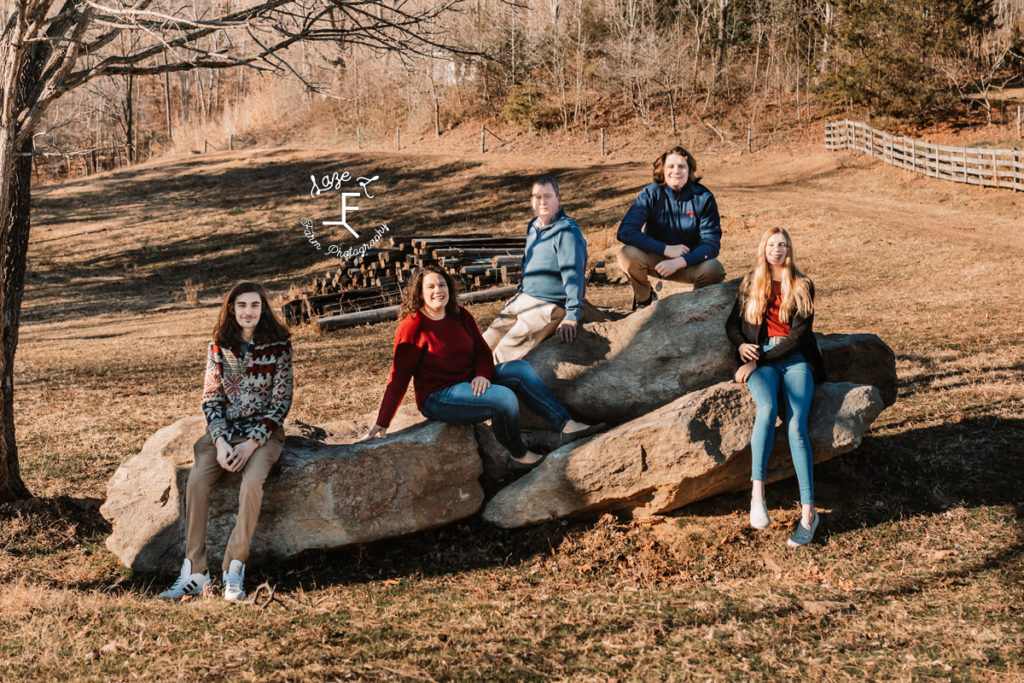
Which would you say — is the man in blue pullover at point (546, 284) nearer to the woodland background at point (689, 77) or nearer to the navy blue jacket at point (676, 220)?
the navy blue jacket at point (676, 220)

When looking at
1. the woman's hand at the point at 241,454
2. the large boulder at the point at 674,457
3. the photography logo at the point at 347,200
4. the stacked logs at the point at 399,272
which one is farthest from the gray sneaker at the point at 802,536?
the photography logo at the point at 347,200

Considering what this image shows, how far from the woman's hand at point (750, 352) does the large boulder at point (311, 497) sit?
6.94 feet

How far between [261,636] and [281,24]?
454cm

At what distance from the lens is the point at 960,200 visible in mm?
24859

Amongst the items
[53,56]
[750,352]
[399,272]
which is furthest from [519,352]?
[399,272]

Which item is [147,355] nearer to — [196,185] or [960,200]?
[960,200]

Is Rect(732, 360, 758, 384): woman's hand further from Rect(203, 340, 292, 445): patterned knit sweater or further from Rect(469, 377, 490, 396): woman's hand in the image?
Rect(203, 340, 292, 445): patterned knit sweater

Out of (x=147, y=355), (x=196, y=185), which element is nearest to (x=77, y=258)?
(x=196, y=185)

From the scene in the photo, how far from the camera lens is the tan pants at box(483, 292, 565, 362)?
674 centimetres

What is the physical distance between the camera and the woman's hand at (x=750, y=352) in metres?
5.93

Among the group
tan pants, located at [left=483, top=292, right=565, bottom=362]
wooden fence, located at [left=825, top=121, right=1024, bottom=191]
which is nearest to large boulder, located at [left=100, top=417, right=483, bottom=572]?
tan pants, located at [left=483, top=292, right=565, bottom=362]

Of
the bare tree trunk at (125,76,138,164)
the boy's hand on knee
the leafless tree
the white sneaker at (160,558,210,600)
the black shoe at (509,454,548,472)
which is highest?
the bare tree trunk at (125,76,138,164)

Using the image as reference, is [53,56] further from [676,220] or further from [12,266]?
[676,220]

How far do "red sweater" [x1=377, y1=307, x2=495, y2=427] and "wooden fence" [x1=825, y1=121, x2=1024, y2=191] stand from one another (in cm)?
2376
